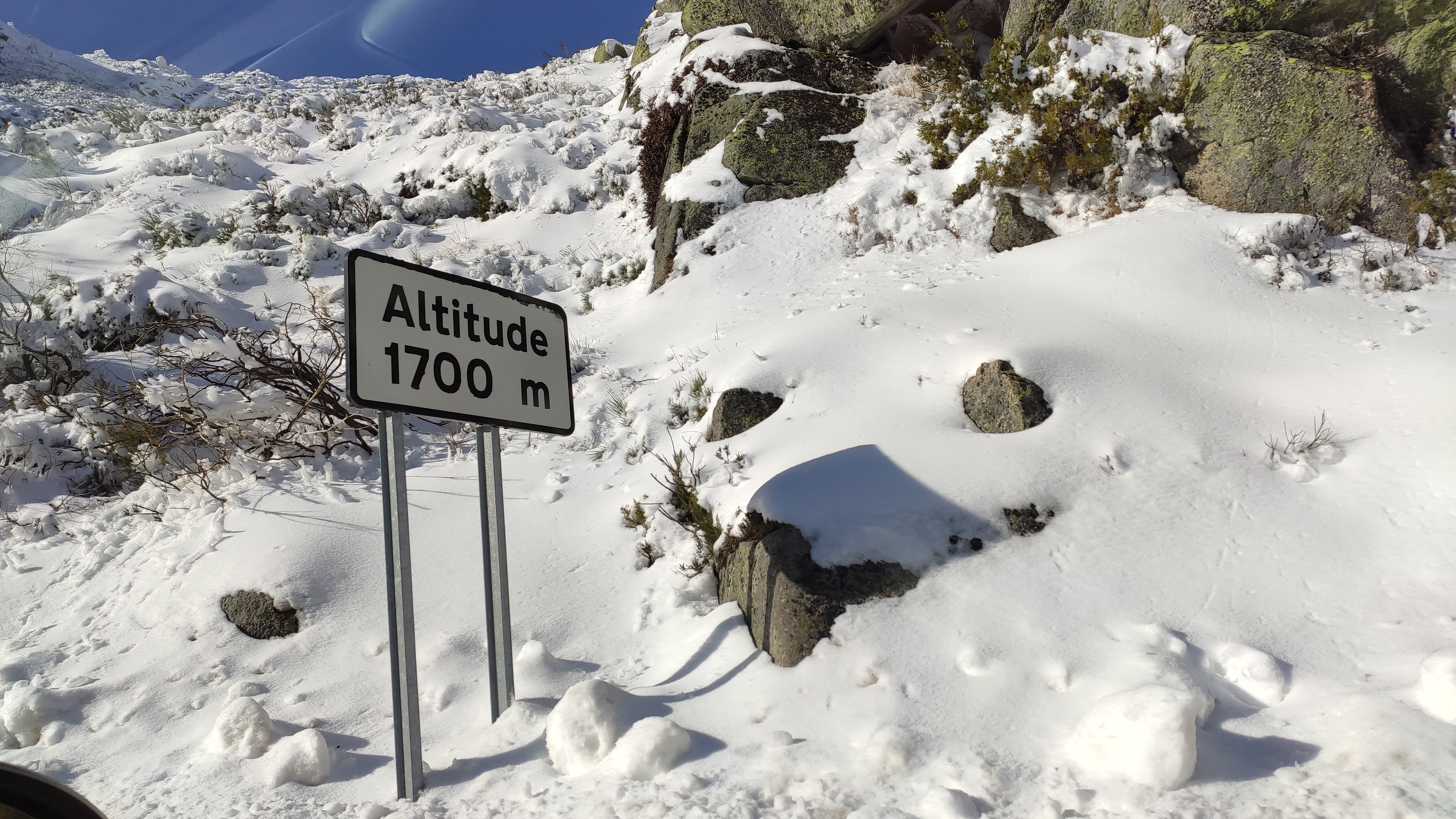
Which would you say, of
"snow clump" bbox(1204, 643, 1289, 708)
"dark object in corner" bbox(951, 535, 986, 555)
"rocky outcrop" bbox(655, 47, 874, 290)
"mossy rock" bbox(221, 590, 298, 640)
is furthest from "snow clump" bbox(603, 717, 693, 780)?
"rocky outcrop" bbox(655, 47, 874, 290)

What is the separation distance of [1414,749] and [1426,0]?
6681mm

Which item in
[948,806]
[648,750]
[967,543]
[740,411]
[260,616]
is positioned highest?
[740,411]

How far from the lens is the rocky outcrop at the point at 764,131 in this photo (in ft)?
25.0

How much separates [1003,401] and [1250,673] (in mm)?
1740

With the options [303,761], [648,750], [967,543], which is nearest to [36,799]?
[303,761]

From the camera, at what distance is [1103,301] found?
477cm

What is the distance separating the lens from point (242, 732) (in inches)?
113

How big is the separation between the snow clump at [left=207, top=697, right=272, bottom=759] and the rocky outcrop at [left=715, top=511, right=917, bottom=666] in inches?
80.0

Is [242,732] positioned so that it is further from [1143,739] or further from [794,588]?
[1143,739]

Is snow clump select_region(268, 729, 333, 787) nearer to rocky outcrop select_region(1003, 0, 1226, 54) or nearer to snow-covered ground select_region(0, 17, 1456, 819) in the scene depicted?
snow-covered ground select_region(0, 17, 1456, 819)

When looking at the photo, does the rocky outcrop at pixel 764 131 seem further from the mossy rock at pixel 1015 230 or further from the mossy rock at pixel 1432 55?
the mossy rock at pixel 1432 55

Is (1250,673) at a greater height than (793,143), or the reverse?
(793,143)

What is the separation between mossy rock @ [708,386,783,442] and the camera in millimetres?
4523

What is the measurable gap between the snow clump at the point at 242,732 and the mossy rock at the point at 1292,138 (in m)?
7.07
